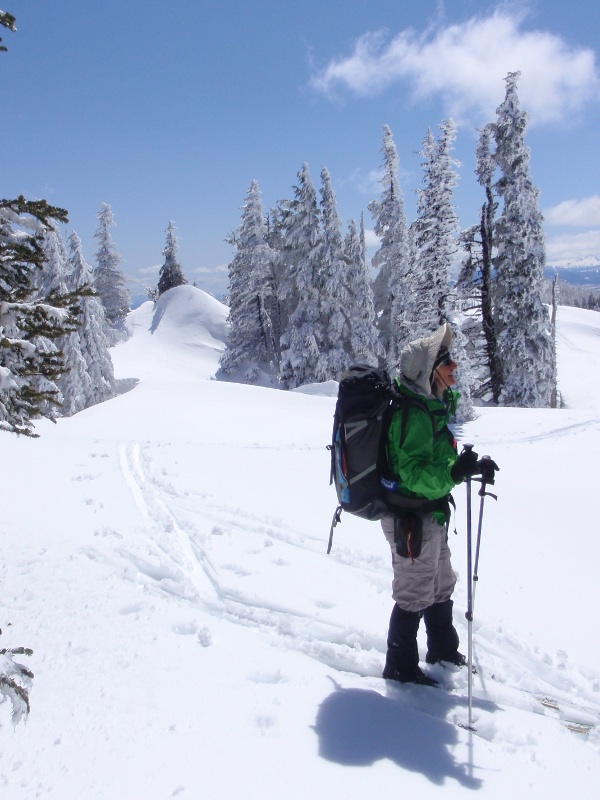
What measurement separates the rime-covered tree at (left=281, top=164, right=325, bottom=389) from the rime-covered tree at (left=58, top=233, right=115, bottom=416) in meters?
12.4

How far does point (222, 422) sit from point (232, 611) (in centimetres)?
1298

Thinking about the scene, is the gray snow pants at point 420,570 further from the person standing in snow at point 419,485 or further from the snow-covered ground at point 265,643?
the snow-covered ground at point 265,643

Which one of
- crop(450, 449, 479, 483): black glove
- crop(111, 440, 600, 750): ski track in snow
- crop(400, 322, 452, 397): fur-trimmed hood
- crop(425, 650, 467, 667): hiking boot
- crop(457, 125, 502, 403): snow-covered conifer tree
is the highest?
crop(457, 125, 502, 403): snow-covered conifer tree

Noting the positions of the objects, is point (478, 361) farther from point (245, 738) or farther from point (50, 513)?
point (245, 738)

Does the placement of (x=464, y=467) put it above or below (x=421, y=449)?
below

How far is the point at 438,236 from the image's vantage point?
67.3 ft

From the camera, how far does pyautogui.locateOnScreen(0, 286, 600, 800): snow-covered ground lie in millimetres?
3076

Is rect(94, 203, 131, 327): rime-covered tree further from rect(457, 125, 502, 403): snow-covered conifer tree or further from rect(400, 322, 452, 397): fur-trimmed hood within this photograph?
rect(400, 322, 452, 397): fur-trimmed hood

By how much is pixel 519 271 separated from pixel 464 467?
24.3 metres

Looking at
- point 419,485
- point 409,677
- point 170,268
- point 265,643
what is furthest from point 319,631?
point 170,268

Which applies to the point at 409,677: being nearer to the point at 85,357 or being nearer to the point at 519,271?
the point at 519,271

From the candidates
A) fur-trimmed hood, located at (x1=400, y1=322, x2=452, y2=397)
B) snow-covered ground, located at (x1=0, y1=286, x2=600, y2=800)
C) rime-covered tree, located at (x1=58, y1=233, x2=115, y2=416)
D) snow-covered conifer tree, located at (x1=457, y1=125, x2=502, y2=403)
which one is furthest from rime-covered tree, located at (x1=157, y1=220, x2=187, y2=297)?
fur-trimmed hood, located at (x1=400, y1=322, x2=452, y2=397)

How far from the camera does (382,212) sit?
35281 millimetres

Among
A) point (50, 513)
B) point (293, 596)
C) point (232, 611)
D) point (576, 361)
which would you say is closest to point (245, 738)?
point (232, 611)
